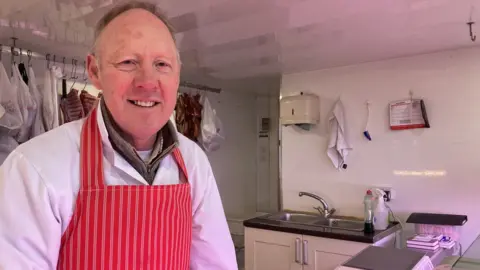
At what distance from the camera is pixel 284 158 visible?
10.5 feet

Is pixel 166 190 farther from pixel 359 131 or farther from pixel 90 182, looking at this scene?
pixel 359 131

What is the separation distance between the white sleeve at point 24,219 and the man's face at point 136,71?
185 millimetres

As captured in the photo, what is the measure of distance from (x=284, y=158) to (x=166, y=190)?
2470mm

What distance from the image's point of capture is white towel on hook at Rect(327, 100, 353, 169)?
2822 millimetres

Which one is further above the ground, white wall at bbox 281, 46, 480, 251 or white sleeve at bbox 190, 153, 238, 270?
white wall at bbox 281, 46, 480, 251

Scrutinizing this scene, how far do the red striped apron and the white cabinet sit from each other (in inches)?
68.9

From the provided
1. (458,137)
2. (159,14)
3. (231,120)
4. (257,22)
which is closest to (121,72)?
(159,14)

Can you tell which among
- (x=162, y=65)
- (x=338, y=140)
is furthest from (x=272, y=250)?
(x=162, y=65)

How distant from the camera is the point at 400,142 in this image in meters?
2.65

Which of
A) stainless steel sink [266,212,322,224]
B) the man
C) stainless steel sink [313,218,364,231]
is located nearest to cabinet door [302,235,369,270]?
stainless steel sink [313,218,364,231]

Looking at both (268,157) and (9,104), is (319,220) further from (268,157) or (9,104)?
(9,104)

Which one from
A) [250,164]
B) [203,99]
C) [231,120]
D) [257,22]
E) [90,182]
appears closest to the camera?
[90,182]

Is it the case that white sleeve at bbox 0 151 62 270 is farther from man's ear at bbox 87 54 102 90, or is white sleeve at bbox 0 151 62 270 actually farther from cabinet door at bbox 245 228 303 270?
cabinet door at bbox 245 228 303 270

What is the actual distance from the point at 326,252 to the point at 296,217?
0.60 m
